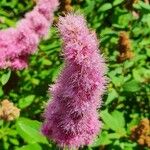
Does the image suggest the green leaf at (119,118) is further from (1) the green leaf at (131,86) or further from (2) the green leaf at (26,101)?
(2) the green leaf at (26,101)

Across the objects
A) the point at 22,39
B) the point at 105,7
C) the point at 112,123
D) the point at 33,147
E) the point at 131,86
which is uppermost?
the point at 105,7

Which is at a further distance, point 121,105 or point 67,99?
point 121,105

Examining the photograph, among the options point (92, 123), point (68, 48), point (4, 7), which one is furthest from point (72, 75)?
point (4, 7)

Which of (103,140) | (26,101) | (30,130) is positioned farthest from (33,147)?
(26,101)

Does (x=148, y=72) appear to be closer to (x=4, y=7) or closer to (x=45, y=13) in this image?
(x=45, y=13)

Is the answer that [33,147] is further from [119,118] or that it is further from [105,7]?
[105,7]

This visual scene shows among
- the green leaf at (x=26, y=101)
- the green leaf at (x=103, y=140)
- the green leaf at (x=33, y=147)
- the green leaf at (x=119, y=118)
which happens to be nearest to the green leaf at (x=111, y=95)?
the green leaf at (x=119, y=118)
